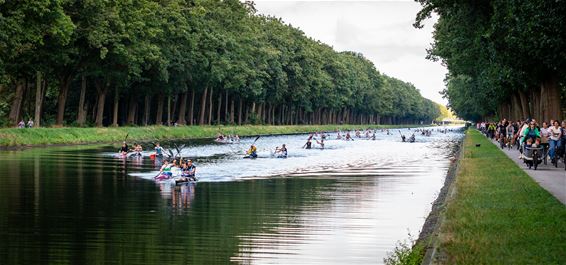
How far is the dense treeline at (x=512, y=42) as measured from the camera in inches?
1211

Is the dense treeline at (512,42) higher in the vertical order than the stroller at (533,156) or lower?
higher

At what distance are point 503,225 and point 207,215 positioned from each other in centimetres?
871

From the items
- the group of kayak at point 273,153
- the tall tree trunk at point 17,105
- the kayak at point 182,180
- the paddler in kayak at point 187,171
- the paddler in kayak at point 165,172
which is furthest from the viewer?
the tall tree trunk at point 17,105

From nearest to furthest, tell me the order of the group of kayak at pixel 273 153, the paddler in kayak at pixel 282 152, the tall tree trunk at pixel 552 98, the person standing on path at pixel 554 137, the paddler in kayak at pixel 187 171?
the paddler in kayak at pixel 187 171
the person standing on path at pixel 554 137
the tall tree trunk at pixel 552 98
the group of kayak at pixel 273 153
the paddler in kayak at pixel 282 152

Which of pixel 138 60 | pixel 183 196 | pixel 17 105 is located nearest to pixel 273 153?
pixel 138 60

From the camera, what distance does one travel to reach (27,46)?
63219 mm

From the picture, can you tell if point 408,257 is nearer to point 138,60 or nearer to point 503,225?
point 503,225

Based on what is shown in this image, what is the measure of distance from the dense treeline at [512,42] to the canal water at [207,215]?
21.9ft

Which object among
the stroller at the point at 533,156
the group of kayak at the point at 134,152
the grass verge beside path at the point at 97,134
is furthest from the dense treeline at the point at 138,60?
the stroller at the point at 533,156

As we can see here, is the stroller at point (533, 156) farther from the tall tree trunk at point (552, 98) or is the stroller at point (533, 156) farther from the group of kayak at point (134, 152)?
the group of kayak at point (134, 152)

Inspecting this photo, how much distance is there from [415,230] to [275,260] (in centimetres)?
568

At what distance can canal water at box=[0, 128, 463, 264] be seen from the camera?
1656cm

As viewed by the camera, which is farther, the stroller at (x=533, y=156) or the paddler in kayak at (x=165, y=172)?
the paddler in kayak at (x=165, y=172)

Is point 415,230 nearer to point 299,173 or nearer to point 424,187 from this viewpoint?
point 424,187
